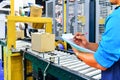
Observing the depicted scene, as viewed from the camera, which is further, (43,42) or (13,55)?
(13,55)

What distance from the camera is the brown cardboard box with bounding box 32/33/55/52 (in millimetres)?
2900

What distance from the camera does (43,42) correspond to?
2916mm

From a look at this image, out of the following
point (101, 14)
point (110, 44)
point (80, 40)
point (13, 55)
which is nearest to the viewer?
point (110, 44)

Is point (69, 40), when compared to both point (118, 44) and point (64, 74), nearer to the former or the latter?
point (118, 44)

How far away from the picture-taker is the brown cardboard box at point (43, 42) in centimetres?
290

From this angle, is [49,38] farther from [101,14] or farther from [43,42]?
[101,14]

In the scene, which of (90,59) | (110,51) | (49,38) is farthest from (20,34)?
(110,51)

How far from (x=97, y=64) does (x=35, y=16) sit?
8.78 ft

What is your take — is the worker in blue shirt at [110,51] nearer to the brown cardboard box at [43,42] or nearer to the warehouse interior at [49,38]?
the warehouse interior at [49,38]

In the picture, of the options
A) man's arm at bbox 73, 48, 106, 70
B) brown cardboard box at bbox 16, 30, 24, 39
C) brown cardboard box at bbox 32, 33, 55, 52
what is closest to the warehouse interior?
brown cardboard box at bbox 32, 33, 55, 52

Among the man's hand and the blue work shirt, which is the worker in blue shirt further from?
the man's hand

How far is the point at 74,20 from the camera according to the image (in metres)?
4.23

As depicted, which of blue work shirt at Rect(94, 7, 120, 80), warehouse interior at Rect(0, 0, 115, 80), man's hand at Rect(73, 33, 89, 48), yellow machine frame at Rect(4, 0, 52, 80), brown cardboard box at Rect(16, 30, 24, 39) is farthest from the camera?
brown cardboard box at Rect(16, 30, 24, 39)

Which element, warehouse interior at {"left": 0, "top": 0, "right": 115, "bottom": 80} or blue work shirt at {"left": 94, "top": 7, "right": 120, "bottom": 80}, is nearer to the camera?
blue work shirt at {"left": 94, "top": 7, "right": 120, "bottom": 80}
